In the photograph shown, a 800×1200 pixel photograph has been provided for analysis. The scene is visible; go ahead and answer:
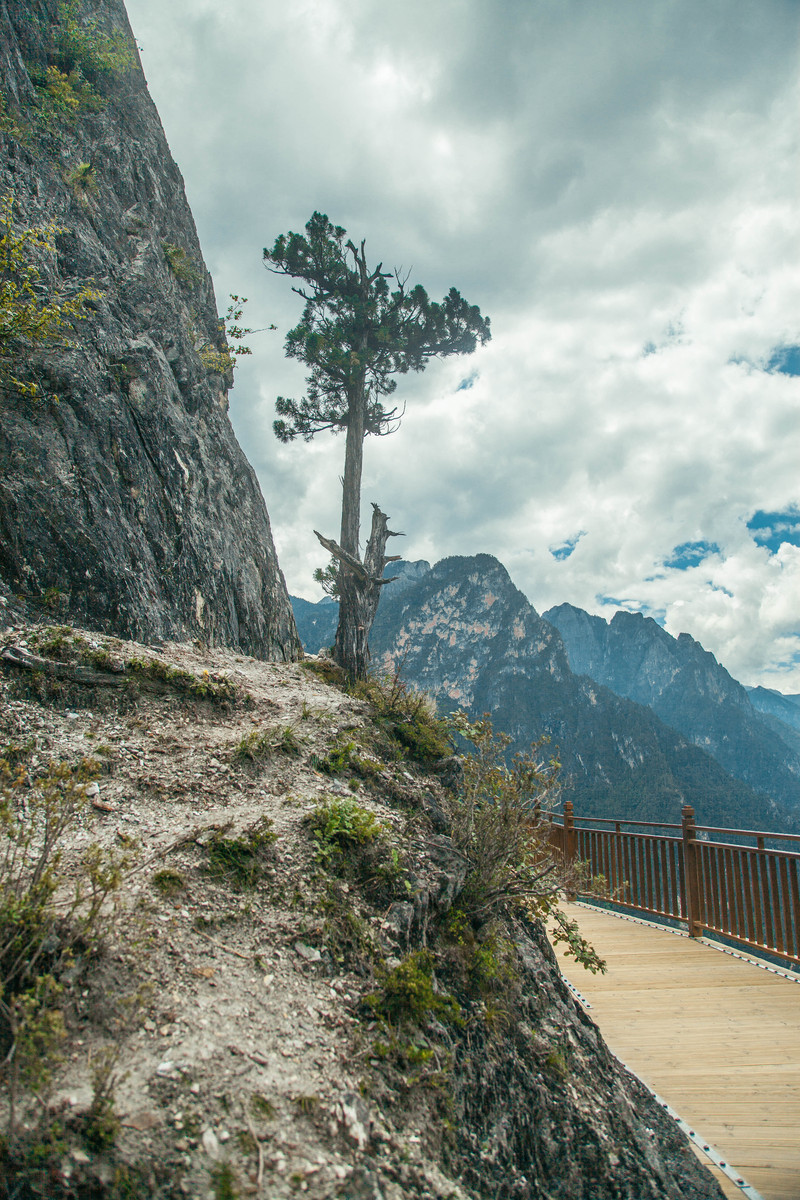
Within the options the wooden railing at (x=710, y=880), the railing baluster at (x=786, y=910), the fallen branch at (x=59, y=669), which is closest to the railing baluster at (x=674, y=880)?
the wooden railing at (x=710, y=880)

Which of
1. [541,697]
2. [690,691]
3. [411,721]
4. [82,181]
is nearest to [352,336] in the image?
[82,181]

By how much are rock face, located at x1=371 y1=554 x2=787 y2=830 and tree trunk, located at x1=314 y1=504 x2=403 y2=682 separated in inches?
2628

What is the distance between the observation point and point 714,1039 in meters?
4.52

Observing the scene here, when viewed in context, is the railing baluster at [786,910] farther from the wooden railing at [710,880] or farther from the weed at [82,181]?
the weed at [82,181]

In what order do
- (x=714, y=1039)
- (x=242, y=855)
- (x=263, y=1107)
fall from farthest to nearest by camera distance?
(x=714, y=1039) < (x=242, y=855) < (x=263, y=1107)

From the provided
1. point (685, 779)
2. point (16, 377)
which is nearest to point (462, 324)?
point (16, 377)

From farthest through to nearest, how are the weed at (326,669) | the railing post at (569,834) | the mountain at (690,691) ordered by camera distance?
1. the mountain at (690,691)
2. the railing post at (569,834)
3. the weed at (326,669)

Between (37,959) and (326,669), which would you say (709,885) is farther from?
(37,959)

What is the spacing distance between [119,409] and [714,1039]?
9.28 metres

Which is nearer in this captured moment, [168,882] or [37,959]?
[37,959]

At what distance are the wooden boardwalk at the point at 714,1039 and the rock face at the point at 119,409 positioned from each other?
6.24m

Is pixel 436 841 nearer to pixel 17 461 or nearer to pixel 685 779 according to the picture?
pixel 17 461

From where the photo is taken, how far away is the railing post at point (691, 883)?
276 inches

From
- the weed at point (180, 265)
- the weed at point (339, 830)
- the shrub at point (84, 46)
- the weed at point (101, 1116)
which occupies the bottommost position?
the weed at point (101, 1116)
